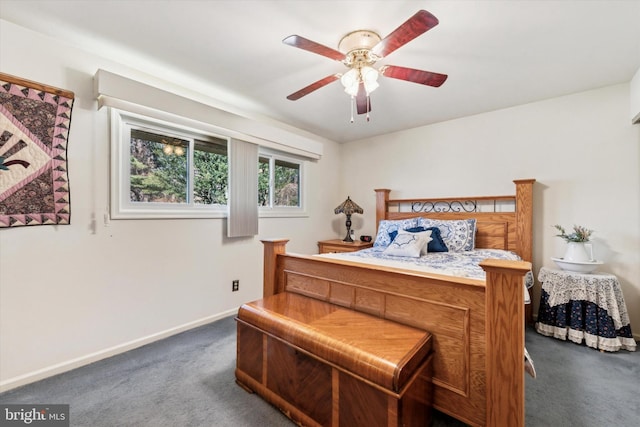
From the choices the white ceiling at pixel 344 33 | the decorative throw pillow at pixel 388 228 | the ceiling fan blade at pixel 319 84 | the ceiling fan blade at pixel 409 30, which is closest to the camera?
the ceiling fan blade at pixel 409 30

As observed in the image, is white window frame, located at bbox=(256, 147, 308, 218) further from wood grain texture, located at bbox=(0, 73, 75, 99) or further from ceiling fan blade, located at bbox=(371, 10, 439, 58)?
ceiling fan blade, located at bbox=(371, 10, 439, 58)

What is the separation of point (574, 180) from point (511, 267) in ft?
7.93

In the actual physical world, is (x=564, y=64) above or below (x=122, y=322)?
above

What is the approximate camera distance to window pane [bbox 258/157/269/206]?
3.54 metres

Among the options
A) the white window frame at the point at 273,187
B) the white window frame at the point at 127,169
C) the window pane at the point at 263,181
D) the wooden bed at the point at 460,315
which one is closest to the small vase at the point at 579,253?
the wooden bed at the point at 460,315

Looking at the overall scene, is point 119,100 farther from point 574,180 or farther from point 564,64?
point 574,180

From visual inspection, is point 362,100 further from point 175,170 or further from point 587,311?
point 587,311

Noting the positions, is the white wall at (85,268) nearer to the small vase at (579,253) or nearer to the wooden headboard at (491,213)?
the wooden headboard at (491,213)

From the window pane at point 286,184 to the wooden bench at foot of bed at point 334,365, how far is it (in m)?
2.14

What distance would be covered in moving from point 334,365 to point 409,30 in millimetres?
1697

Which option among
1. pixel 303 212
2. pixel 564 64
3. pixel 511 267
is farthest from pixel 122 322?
pixel 564 64

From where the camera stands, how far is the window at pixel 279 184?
357cm

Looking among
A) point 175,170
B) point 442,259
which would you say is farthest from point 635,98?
point 175,170

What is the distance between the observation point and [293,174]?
4.00 meters
